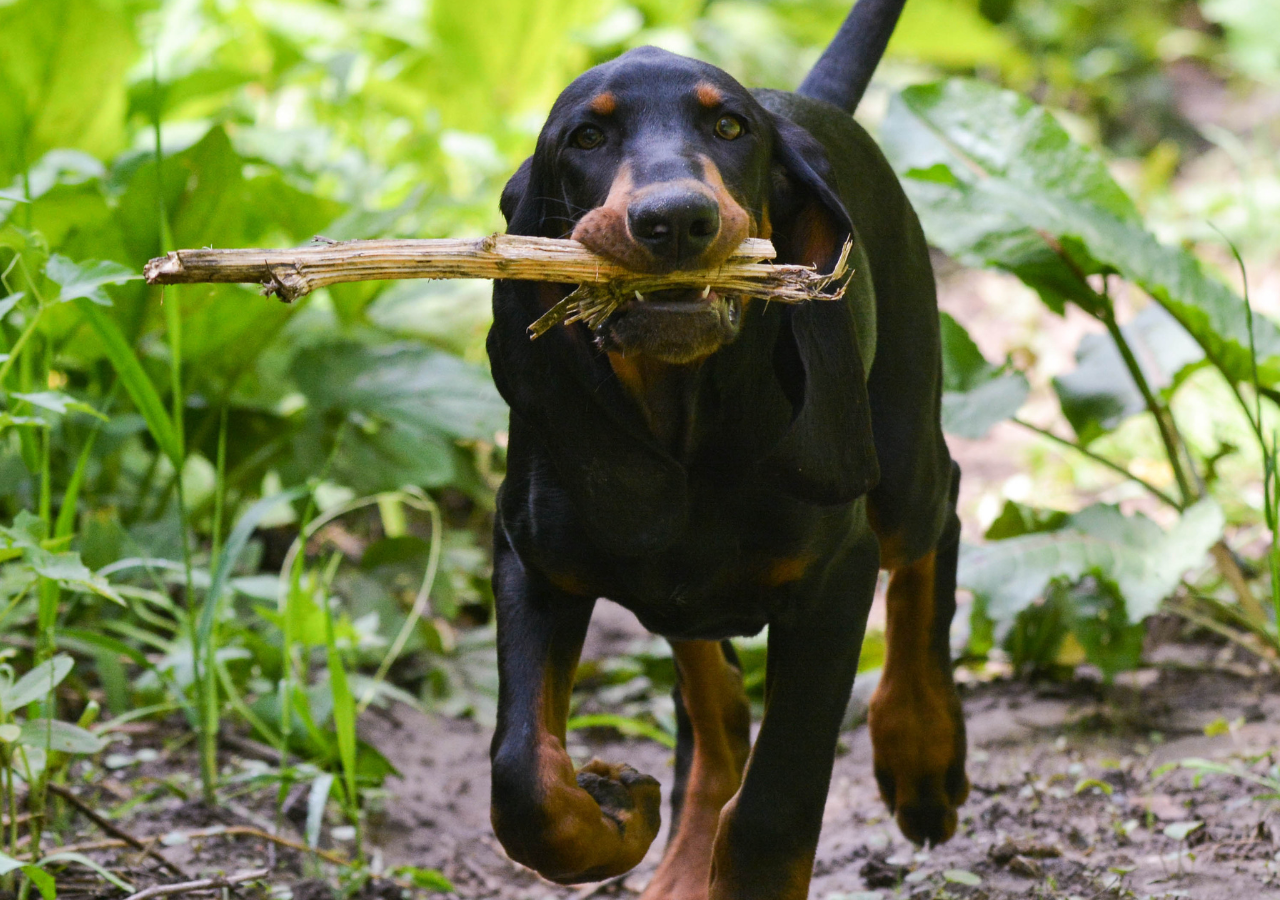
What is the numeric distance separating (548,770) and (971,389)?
245 centimetres

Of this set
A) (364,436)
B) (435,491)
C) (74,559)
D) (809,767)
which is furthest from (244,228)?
(809,767)

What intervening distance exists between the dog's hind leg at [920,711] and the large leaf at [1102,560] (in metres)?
0.44

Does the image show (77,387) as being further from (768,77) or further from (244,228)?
(768,77)

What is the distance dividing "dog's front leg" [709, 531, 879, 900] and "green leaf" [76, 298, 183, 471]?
1440 millimetres

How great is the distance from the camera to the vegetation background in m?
3.35

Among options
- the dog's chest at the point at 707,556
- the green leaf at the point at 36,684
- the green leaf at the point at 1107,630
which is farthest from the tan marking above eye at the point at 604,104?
the green leaf at the point at 1107,630

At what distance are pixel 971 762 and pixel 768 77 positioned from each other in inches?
239

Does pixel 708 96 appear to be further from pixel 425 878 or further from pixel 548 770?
pixel 425 878

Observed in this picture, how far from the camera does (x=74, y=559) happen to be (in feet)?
8.63

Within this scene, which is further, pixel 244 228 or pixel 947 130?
pixel 947 130

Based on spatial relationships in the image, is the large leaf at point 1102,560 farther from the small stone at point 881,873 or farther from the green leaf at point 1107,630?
the small stone at point 881,873

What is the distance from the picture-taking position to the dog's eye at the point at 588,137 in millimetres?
2451

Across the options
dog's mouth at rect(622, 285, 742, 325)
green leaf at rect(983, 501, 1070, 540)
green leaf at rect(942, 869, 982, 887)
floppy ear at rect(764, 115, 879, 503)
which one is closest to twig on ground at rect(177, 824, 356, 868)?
green leaf at rect(942, 869, 982, 887)

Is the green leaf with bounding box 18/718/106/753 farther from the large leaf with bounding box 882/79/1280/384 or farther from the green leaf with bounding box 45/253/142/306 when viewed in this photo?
the large leaf with bounding box 882/79/1280/384
